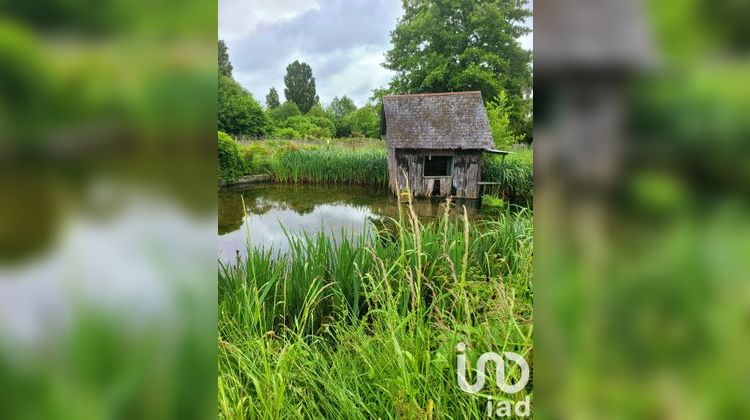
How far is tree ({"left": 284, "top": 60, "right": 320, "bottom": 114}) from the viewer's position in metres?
1.37

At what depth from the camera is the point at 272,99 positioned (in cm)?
152

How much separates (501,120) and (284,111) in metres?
0.92

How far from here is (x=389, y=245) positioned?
5.96ft

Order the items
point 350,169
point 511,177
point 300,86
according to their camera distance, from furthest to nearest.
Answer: point 350,169 → point 511,177 → point 300,86

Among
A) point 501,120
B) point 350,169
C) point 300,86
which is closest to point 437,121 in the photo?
point 501,120

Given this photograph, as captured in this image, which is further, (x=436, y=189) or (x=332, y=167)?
(x=332, y=167)

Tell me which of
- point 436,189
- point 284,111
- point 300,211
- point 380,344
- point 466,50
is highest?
point 466,50
